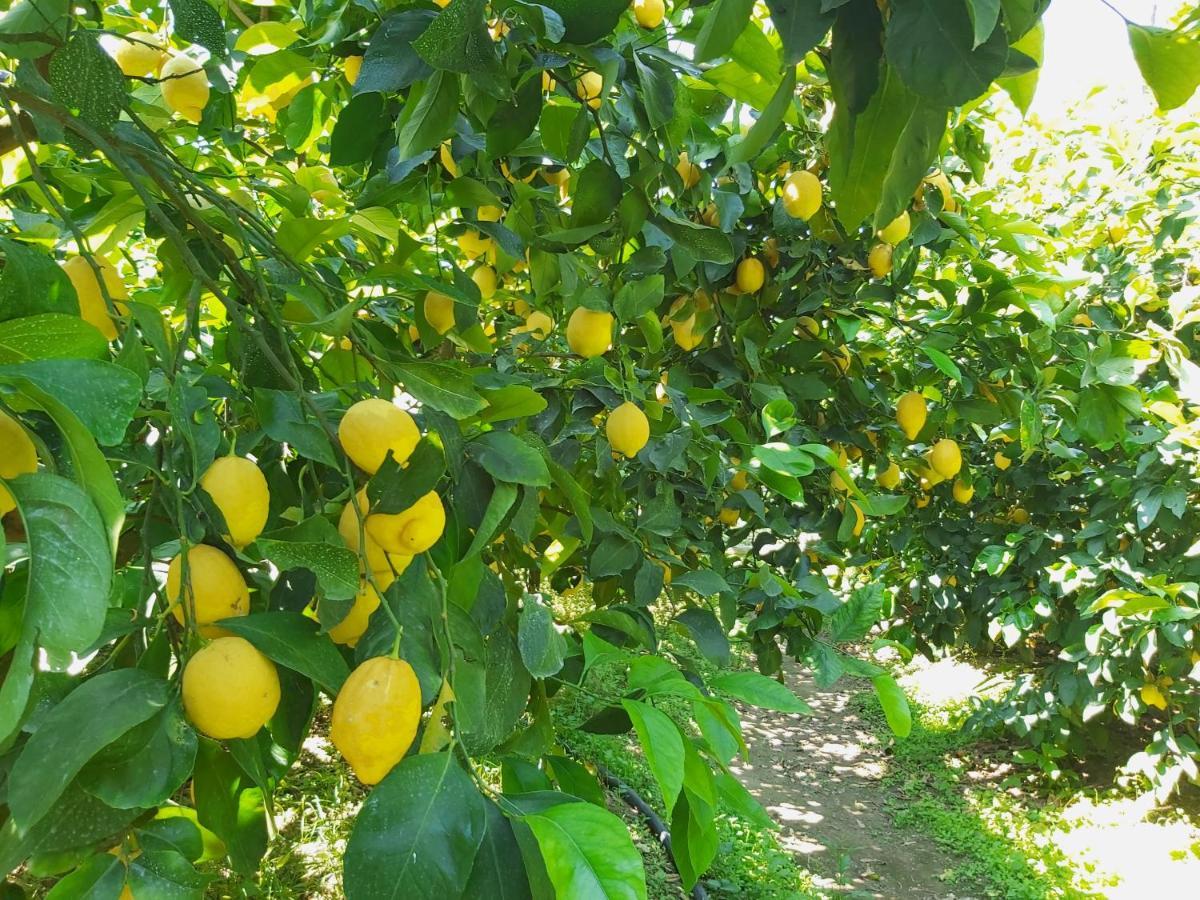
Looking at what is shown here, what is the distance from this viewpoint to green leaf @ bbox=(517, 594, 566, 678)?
0.72m

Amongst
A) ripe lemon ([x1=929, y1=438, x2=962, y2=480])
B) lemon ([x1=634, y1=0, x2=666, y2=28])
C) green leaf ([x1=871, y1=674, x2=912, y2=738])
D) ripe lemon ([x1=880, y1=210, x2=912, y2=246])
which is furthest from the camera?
ripe lemon ([x1=929, y1=438, x2=962, y2=480])

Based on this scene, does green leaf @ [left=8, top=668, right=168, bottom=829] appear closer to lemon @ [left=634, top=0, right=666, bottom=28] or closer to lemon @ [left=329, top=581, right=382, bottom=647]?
lemon @ [left=329, top=581, right=382, bottom=647]

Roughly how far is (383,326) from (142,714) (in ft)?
2.39

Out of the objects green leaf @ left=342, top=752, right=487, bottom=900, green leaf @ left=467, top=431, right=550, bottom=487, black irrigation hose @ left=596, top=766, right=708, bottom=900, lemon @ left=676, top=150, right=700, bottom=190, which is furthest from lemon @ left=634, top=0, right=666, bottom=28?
black irrigation hose @ left=596, top=766, right=708, bottom=900

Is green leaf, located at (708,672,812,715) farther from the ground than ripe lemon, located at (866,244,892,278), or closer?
closer

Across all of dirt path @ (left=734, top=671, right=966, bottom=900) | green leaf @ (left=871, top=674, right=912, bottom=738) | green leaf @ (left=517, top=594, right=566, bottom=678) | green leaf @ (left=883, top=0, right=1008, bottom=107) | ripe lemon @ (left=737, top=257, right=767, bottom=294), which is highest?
green leaf @ (left=883, top=0, right=1008, bottom=107)

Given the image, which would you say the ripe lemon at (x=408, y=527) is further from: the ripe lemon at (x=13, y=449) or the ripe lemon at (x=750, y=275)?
the ripe lemon at (x=750, y=275)

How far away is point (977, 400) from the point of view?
6.74 ft


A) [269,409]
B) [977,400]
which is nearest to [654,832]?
[977,400]

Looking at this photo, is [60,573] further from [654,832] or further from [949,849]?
[949,849]

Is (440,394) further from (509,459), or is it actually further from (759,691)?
(759,691)

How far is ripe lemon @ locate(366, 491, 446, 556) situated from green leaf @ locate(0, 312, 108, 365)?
0.68ft

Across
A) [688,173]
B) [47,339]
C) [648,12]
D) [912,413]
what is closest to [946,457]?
[912,413]

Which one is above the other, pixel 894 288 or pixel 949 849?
pixel 894 288
